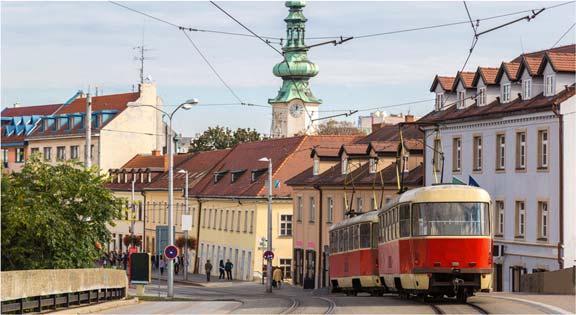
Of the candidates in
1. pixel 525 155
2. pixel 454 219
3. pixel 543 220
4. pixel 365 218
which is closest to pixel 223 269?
pixel 525 155

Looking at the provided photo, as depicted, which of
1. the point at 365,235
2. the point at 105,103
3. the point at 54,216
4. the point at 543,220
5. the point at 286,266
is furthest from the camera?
the point at 105,103

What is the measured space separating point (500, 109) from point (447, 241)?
26.8 meters

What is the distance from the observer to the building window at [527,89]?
2388 inches

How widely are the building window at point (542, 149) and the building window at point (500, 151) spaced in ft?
13.5

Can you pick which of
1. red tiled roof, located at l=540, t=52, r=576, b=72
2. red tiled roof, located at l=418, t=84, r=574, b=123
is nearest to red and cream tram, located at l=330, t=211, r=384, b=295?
red tiled roof, located at l=418, t=84, r=574, b=123

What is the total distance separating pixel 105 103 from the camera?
153375 mm

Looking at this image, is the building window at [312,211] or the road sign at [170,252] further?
the building window at [312,211]

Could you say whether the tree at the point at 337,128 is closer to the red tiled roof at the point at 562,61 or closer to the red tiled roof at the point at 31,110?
the red tiled roof at the point at 31,110

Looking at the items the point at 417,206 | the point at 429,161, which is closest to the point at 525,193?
the point at 429,161

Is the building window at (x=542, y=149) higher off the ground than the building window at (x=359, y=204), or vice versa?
the building window at (x=542, y=149)

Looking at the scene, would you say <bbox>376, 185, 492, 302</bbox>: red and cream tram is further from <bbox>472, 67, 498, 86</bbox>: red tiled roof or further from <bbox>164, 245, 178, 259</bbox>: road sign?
<bbox>472, 67, 498, 86</bbox>: red tiled roof

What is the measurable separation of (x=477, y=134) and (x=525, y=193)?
6611 millimetres

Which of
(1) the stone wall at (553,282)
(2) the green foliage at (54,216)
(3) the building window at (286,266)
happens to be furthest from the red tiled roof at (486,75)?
(3) the building window at (286,266)

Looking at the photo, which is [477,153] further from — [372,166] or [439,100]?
[372,166]
